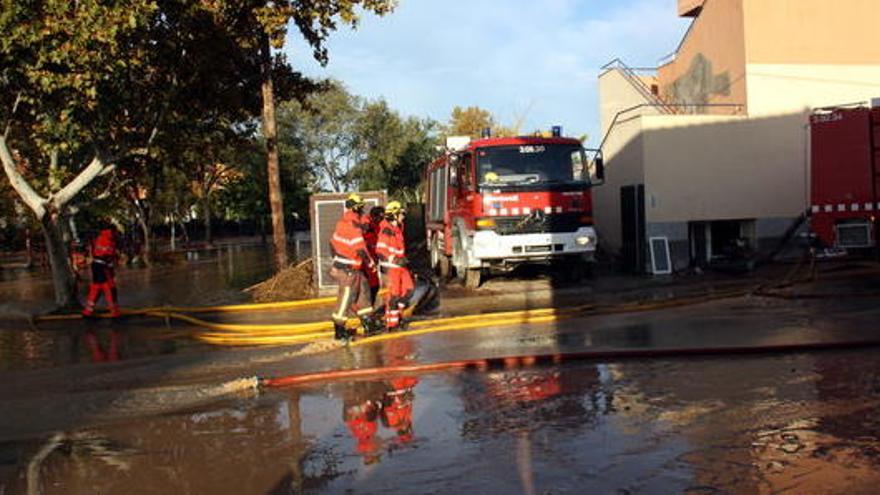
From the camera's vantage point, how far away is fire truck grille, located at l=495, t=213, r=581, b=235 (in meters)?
14.0

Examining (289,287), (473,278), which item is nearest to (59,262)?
(289,287)

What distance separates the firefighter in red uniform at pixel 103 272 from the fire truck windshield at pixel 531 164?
656cm

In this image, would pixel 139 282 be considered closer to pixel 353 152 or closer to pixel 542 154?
pixel 542 154

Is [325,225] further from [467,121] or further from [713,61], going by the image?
[467,121]

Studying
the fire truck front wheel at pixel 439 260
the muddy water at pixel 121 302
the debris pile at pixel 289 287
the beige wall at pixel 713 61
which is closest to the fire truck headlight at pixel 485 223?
the fire truck front wheel at pixel 439 260

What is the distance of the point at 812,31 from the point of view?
17891mm

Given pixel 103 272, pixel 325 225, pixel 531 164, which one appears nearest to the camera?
pixel 103 272

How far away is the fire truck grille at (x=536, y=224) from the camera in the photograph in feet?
46.0

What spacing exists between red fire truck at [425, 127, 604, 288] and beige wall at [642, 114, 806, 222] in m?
2.77

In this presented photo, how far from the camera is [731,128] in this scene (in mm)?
17109

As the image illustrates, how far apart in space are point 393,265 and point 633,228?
8029mm

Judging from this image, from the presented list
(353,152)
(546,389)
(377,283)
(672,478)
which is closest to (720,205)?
(377,283)

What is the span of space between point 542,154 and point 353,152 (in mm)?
34921

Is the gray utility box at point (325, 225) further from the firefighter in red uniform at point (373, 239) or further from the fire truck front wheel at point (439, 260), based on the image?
the fire truck front wheel at point (439, 260)
